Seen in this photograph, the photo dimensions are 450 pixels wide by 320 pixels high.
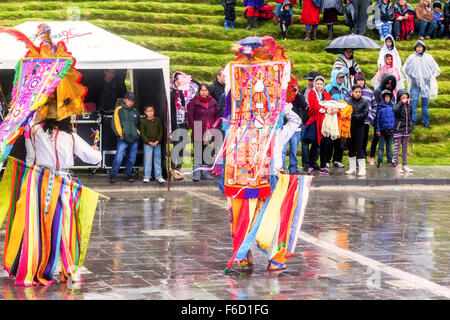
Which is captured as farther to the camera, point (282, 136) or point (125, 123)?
point (125, 123)

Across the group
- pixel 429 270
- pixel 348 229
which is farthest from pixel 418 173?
pixel 429 270

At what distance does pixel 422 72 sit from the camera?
22.5 m

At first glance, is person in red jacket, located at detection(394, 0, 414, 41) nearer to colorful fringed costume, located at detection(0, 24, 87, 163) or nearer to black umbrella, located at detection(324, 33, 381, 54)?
black umbrella, located at detection(324, 33, 381, 54)

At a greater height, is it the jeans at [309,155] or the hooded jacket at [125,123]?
the hooded jacket at [125,123]

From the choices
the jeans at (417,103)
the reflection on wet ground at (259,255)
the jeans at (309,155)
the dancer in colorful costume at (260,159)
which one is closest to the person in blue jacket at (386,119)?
the jeans at (309,155)

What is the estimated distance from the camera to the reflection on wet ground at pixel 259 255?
26.7 ft

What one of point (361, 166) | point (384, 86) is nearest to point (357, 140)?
point (361, 166)

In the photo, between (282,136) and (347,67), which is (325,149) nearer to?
(347,67)

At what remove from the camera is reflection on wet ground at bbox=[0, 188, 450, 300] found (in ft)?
26.7

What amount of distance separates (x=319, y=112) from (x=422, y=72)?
535cm

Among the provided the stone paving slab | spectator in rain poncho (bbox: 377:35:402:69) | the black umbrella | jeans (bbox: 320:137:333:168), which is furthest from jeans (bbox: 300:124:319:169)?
spectator in rain poncho (bbox: 377:35:402:69)

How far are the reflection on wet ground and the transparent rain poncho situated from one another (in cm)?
772

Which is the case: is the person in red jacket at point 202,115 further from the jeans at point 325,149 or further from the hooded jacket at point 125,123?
the jeans at point 325,149

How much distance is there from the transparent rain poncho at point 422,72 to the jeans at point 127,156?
829 centimetres
